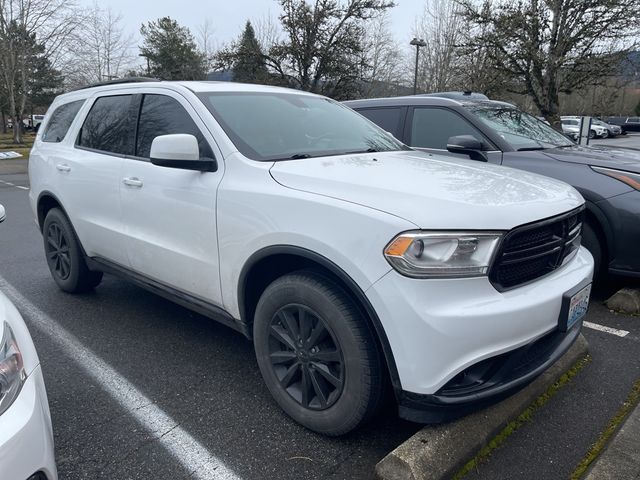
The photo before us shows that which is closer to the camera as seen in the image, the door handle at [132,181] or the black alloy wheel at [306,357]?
the black alloy wheel at [306,357]

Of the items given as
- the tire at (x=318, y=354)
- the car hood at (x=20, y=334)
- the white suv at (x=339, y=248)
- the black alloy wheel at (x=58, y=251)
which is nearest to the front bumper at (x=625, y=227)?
the white suv at (x=339, y=248)

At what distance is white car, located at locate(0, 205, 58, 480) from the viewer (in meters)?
1.52

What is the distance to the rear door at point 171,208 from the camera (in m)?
2.85

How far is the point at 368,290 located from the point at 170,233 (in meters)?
1.54

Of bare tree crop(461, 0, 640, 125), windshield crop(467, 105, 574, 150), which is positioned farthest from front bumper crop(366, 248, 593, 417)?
bare tree crop(461, 0, 640, 125)

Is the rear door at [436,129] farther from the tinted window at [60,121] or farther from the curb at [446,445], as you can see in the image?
the tinted window at [60,121]

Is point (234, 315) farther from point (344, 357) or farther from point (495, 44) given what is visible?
point (495, 44)

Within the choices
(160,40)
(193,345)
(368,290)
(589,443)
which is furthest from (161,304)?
(160,40)

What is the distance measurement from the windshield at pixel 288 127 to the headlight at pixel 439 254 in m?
1.08

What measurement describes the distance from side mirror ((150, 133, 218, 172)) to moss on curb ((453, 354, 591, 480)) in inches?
78.1

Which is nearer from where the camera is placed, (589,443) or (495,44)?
(589,443)

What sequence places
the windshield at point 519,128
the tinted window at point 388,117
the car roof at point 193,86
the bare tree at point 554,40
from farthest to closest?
1. the bare tree at point 554,40
2. the tinted window at point 388,117
3. the windshield at point 519,128
4. the car roof at point 193,86

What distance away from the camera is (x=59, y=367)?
10.6 feet

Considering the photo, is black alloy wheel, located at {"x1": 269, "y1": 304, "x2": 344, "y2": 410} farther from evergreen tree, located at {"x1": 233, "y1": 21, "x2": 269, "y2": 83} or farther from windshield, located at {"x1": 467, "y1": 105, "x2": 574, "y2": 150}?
evergreen tree, located at {"x1": 233, "y1": 21, "x2": 269, "y2": 83}
